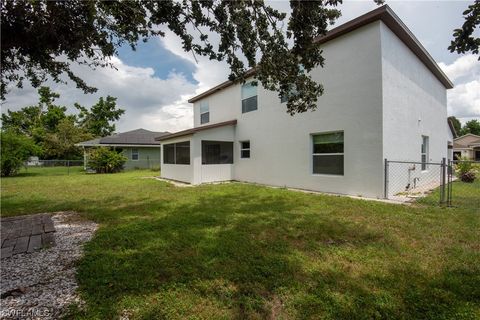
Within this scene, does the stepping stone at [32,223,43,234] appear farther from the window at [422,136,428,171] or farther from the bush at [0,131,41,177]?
the bush at [0,131,41,177]

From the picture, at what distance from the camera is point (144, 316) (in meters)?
2.32

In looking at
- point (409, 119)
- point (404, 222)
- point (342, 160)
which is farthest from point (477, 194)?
point (404, 222)

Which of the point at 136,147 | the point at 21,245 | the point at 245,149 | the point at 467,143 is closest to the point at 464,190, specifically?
the point at 245,149

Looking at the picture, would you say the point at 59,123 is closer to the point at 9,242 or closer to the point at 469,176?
the point at 9,242

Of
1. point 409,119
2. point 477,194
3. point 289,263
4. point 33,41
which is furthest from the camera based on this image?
point 409,119

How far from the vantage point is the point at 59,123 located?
107 feet

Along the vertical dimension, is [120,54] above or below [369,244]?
above

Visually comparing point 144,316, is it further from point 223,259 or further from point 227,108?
point 227,108

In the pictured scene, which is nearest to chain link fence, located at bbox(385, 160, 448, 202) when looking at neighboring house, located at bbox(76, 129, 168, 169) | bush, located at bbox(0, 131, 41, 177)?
neighboring house, located at bbox(76, 129, 168, 169)

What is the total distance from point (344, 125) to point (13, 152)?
21408 mm

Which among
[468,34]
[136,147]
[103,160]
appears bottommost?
[103,160]

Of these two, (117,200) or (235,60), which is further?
(117,200)

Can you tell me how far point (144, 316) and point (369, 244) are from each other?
3595mm

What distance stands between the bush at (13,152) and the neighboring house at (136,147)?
4701mm
